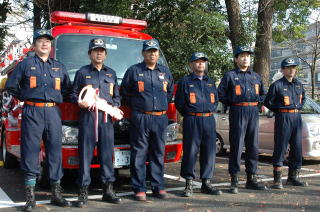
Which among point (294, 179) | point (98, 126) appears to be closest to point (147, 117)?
point (98, 126)

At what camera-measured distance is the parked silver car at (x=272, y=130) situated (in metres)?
8.46

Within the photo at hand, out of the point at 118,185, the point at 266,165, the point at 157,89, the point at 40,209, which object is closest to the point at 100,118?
the point at 157,89

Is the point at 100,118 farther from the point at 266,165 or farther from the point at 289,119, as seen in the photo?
the point at 266,165

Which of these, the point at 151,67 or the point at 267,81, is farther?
the point at 267,81

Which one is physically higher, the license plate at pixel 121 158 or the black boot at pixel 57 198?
the license plate at pixel 121 158

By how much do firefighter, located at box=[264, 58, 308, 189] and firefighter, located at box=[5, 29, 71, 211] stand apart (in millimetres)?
3315

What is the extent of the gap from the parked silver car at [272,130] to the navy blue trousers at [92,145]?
4133 mm

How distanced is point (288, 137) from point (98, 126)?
3.04 m

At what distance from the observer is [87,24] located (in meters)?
6.63

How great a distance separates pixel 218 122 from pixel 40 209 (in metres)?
6.42

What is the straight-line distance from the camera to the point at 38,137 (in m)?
4.95

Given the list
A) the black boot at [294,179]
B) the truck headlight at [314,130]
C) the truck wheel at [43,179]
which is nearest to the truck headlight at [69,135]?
the truck wheel at [43,179]

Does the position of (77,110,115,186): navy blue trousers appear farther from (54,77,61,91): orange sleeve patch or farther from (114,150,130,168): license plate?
(54,77,61,91): orange sleeve patch

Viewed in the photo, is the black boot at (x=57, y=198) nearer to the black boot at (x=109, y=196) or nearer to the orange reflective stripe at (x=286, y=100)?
the black boot at (x=109, y=196)
